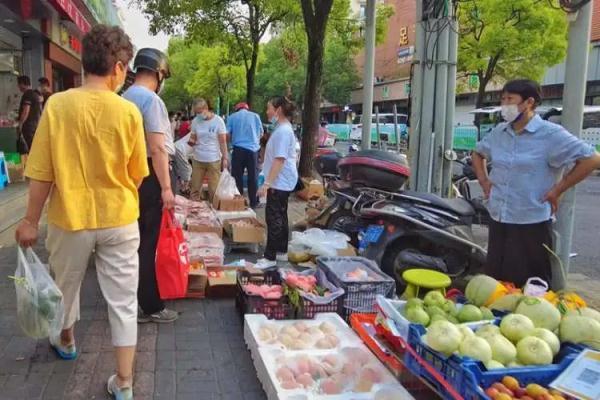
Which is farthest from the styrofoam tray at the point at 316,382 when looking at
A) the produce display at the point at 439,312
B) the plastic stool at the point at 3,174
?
the plastic stool at the point at 3,174

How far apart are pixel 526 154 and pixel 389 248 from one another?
1719 mm

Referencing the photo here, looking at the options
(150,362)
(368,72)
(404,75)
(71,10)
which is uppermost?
(404,75)

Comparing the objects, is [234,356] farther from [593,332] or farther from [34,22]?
[34,22]

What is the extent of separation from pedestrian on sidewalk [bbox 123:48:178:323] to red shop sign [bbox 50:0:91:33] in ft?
23.6

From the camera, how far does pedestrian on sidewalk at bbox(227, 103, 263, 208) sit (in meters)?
9.33

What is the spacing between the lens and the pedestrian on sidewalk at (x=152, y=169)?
12.4ft

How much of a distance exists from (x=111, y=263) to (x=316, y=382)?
1267mm

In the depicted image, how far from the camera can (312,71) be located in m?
11.5

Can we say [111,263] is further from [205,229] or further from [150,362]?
[205,229]

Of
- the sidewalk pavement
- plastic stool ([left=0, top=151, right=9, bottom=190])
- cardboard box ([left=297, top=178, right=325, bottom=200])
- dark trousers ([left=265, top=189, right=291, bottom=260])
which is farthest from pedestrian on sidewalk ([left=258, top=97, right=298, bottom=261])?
plastic stool ([left=0, top=151, right=9, bottom=190])

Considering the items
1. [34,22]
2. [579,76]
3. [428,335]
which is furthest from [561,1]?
[34,22]

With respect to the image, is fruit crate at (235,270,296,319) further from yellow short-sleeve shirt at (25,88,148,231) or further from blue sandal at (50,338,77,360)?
yellow short-sleeve shirt at (25,88,148,231)

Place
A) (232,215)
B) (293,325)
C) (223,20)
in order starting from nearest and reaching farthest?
(293,325), (232,215), (223,20)

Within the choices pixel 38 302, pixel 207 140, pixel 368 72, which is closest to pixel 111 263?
pixel 38 302
